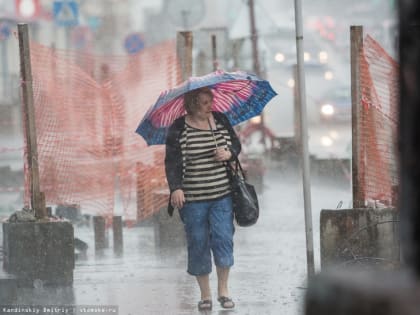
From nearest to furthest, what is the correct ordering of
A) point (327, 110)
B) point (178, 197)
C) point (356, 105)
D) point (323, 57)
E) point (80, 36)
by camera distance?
point (178, 197)
point (356, 105)
point (327, 110)
point (323, 57)
point (80, 36)

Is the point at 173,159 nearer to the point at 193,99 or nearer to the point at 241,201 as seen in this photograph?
the point at 193,99

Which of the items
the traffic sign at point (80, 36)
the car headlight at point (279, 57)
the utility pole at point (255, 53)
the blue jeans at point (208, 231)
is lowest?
the blue jeans at point (208, 231)

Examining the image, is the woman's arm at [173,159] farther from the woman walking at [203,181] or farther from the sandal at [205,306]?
the sandal at [205,306]

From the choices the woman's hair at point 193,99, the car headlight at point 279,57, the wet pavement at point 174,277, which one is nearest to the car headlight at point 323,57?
the car headlight at point 279,57

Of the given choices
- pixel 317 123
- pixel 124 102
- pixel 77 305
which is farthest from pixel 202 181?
pixel 317 123

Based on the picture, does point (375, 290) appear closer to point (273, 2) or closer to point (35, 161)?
point (35, 161)

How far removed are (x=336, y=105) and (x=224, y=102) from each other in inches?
1330

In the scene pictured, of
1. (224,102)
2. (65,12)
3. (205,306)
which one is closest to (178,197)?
(205,306)

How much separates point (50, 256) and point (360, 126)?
2.72 m

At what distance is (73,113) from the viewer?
14398 mm

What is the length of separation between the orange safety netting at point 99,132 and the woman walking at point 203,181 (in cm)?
432

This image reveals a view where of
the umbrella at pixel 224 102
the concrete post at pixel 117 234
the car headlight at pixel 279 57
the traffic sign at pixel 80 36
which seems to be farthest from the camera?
the traffic sign at pixel 80 36

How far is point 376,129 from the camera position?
10375mm

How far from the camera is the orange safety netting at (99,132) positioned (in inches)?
506
